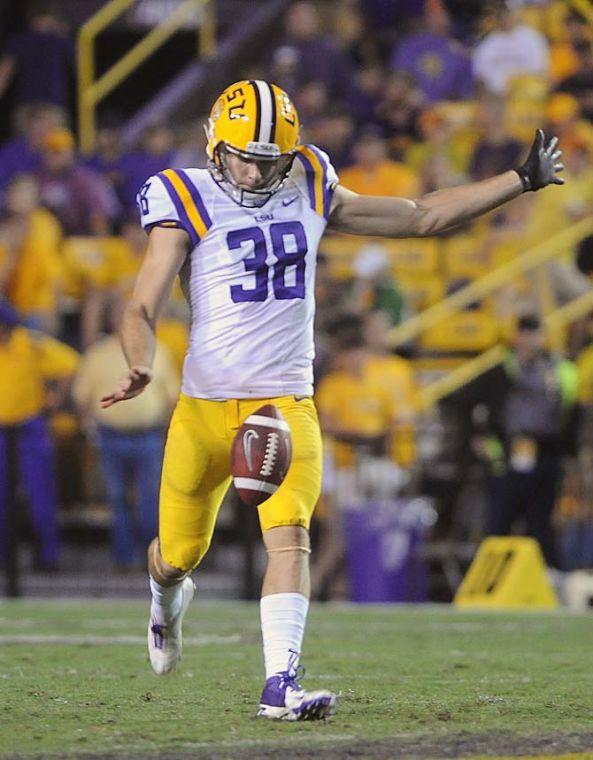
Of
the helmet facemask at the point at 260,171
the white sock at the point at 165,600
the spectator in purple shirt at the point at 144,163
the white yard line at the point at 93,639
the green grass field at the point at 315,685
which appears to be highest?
the spectator in purple shirt at the point at 144,163

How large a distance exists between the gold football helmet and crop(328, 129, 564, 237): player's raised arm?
329 millimetres

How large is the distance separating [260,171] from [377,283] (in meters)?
7.68

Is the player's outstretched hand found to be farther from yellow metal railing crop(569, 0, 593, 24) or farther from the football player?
yellow metal railing crop(569, 0, 593, 24)

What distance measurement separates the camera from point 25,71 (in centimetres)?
1561

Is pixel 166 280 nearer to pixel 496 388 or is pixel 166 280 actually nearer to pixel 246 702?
pixel 246 702

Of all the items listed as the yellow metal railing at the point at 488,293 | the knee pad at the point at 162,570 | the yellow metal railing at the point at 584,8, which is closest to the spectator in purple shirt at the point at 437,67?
the yellow metal railing at the point at 584,8

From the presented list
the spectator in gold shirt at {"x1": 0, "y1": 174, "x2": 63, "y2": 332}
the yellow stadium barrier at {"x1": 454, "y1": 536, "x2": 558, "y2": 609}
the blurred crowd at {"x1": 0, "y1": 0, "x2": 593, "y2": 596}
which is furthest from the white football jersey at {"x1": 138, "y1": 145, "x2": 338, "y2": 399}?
the spectator in gold shirt at {"x1": 0, "y1": 174, "x2": 63, "y2": 332}

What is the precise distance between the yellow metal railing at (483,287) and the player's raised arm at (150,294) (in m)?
7.58

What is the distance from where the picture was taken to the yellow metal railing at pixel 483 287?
1277 cm

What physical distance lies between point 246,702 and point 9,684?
2.88 ft

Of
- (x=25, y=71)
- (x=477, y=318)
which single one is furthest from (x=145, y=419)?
(x=25, y=71)

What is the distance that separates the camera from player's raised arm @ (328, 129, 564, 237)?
5492 mm

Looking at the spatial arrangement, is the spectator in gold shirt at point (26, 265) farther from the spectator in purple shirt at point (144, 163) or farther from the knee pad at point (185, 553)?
the knee pad at point (185, 553)

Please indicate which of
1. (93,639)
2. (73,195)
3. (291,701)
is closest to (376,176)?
(73,195)
